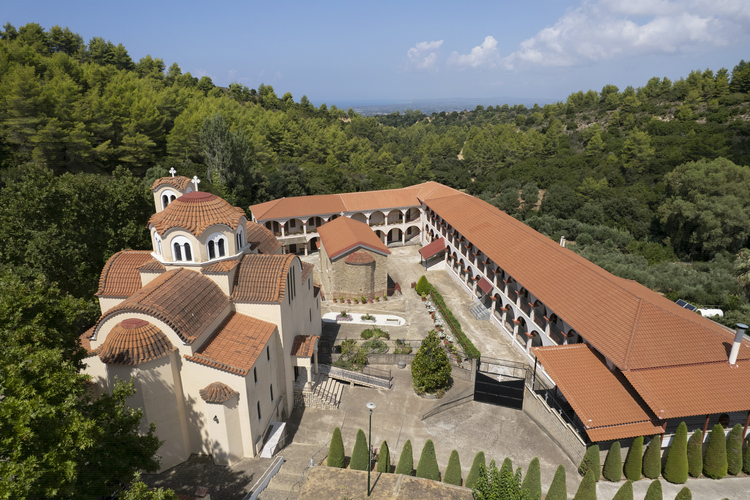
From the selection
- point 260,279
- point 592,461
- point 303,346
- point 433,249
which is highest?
point 260,279

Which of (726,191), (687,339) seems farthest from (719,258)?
(687,339)

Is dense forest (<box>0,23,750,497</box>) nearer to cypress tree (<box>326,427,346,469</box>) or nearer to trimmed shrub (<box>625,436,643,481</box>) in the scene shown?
cypress tree (<box>326,427,346,469</box>)

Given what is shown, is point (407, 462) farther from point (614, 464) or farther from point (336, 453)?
point (614, 464)

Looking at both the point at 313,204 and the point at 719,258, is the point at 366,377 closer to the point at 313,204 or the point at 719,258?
the point at 313,204

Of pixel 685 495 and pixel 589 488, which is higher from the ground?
pixel 685 495

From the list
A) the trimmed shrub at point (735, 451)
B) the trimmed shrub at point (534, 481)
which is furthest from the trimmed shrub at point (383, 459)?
the trimmed shrub at point (735, 451)

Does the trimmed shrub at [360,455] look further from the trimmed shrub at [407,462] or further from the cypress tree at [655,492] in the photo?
the cypress tree at [655,492]

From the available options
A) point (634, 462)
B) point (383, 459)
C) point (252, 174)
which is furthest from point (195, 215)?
point (252, 174)
